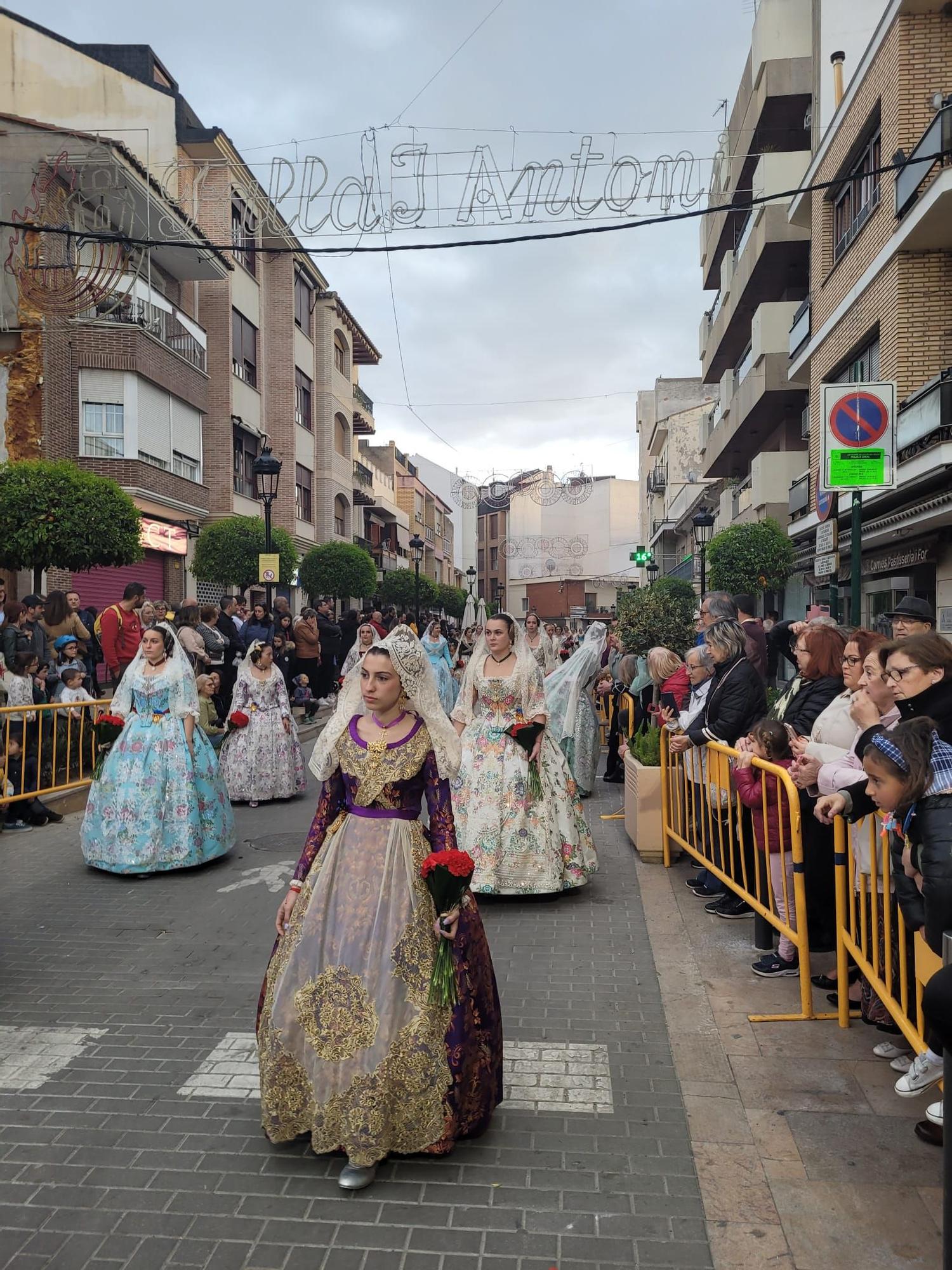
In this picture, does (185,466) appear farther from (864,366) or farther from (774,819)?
(774,819)

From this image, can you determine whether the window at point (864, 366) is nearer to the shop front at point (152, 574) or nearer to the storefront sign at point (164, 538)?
the shop front at point (152, 574)

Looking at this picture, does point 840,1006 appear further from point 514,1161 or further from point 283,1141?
point 283,1141

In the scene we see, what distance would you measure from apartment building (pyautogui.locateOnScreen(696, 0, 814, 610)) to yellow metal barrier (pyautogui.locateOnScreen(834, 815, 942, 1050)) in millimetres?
18963

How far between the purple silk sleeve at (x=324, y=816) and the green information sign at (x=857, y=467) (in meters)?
5.80

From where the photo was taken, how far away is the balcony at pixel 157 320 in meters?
22.1

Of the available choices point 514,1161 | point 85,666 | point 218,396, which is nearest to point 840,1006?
point 514,1161

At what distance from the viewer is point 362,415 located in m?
48.6

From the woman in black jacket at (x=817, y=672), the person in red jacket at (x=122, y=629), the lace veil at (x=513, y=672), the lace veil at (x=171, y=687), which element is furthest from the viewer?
the person in red jacket at (x=122, y=629)

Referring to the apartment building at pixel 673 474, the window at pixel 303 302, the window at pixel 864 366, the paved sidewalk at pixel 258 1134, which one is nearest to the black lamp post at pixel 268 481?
the window at pixel 864 366

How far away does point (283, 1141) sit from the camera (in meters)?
3.56

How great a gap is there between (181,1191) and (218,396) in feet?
93.9

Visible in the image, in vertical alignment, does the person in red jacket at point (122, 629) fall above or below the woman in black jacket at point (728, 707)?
above

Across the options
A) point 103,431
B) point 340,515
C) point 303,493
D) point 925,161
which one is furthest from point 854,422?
point 340,515

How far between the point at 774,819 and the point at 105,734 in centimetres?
508
